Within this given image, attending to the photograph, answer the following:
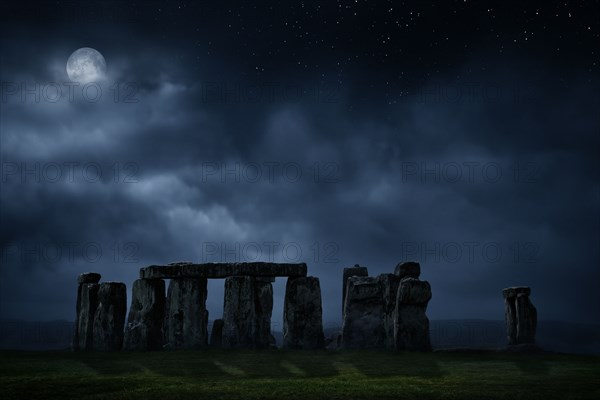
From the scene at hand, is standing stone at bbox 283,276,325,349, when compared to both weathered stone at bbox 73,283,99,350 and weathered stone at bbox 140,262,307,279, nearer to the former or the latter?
weathered stone at bbox 140,262,307,279

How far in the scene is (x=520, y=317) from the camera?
782 inches

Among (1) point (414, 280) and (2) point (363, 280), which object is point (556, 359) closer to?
(1) point (414, 280)

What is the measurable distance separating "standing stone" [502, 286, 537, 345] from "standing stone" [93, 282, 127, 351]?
12.1 metres

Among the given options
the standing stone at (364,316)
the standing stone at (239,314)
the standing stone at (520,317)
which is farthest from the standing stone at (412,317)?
the standing stone at (520,317)

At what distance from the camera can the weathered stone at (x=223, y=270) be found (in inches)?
658

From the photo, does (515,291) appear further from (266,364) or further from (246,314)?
(266,364)

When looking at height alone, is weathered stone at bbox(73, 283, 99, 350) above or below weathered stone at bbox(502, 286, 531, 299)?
below

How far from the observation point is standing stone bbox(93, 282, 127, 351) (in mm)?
16953

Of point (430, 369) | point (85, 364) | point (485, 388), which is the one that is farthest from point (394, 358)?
point (85, 364)

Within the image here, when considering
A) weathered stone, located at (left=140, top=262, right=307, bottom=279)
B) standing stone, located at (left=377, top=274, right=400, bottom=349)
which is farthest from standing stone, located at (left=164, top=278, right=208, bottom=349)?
standing stone, located at (left=377, top=274, right=400, bottom=349)

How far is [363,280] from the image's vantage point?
1647 cm

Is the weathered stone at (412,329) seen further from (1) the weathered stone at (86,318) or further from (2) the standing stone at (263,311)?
(1) the weathered stone at (86,318)

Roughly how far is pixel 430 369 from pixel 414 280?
14.5ft

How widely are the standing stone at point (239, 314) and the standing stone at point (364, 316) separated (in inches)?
95.4
